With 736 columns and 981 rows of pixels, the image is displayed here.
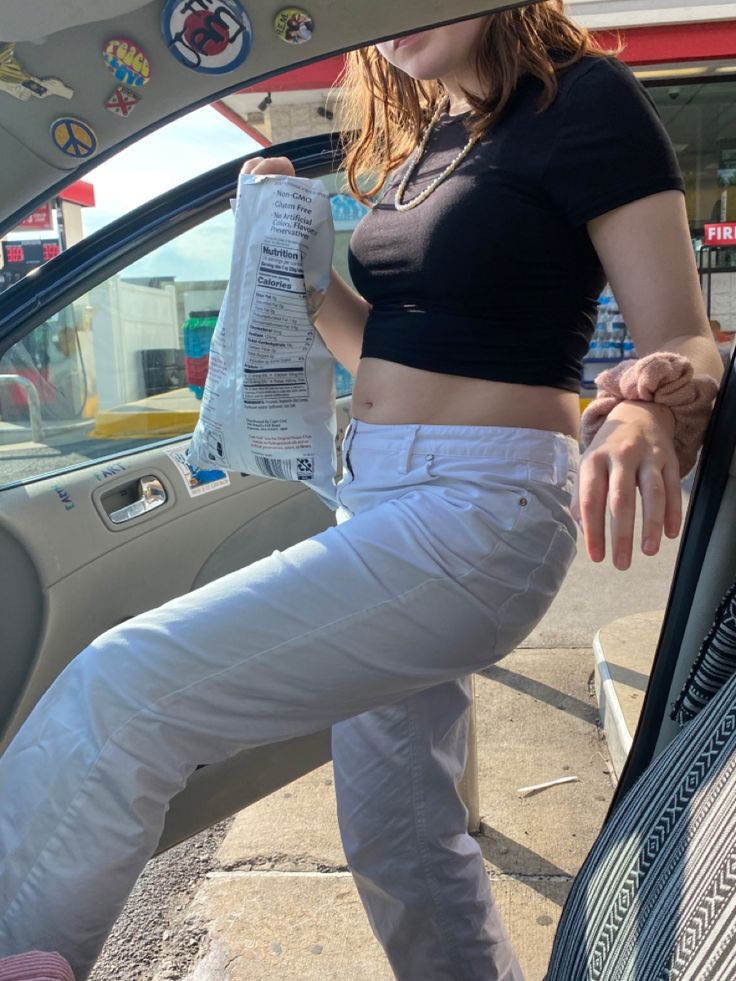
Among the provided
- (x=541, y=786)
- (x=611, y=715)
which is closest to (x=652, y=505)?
(x=541, y=786)

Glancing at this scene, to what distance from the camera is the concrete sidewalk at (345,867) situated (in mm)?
2068

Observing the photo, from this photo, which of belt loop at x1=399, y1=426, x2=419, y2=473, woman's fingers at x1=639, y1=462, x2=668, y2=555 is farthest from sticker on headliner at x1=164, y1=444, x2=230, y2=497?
woman's fingers at x1=639, y1=462, x2=668, y2=555

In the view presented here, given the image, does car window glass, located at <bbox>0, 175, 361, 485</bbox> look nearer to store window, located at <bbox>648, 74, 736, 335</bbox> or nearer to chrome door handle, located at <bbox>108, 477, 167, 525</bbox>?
chrome door handle, located at <bbox>108, 477, 167, 525</bbox>

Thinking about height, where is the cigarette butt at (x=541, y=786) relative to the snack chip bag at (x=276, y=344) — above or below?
below

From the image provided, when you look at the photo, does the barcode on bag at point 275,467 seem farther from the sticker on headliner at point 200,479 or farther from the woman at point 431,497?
the sticker on headliner at point 200,479

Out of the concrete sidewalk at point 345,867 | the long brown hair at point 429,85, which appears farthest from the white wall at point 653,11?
the long brown hair at point 429,85

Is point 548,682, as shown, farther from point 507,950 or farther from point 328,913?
point 507,950

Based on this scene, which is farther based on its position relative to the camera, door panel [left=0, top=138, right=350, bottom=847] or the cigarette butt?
the cigarette butt

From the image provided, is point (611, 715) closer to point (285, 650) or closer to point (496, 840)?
point (496, 840)

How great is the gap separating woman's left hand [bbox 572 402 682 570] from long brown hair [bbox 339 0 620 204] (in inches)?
20.8

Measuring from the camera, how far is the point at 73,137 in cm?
123

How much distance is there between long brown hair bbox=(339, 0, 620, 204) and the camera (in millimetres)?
1282

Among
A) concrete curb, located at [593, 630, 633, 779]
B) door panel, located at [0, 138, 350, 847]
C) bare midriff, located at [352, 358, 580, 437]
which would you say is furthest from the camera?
concrete curb, located at [593, 630, 633, 779]

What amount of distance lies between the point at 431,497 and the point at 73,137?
0.67 m
